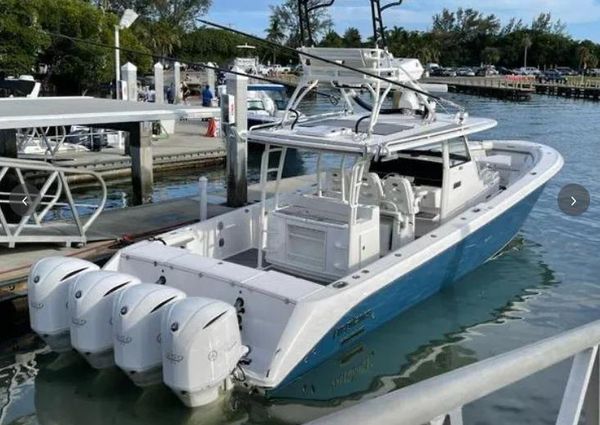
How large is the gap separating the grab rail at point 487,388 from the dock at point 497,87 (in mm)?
48415

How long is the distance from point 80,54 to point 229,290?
29334 mm

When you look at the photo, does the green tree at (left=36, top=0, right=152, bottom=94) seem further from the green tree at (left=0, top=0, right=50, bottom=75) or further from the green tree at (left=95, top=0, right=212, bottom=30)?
the green tree at (left=95, top=0, right=212, bottom=30)

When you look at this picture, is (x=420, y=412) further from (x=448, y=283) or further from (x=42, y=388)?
(x=448, y=283)

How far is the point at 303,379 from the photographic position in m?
6.64

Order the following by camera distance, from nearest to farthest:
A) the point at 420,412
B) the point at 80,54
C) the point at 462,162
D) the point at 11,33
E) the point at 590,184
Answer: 1. the point at 420,412
2. the point at 462,162
3. the point at 590,184
4. the point at 11,33
5. the point at 80,54

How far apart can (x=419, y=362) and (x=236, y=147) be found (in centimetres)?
563

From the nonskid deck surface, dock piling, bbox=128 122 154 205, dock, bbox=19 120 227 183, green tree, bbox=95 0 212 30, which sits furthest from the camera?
green tree, bbox=95 0 212 30

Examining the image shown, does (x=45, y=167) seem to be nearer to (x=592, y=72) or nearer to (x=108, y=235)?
(x=108, y=235)

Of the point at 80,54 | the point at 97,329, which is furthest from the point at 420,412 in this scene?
the point at 80,54

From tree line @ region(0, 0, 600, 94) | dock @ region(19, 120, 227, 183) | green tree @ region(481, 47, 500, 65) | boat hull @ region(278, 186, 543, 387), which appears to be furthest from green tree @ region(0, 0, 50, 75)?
green tree @ region(481, 47, 500, 65)

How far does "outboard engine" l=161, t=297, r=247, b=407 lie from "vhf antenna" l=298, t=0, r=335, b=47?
435cm

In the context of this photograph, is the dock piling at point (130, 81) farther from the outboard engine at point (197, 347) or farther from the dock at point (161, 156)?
the outboard engine at point (197, 347)

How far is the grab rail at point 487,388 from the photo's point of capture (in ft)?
4.62

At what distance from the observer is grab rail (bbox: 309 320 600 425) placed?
4.62 feet
